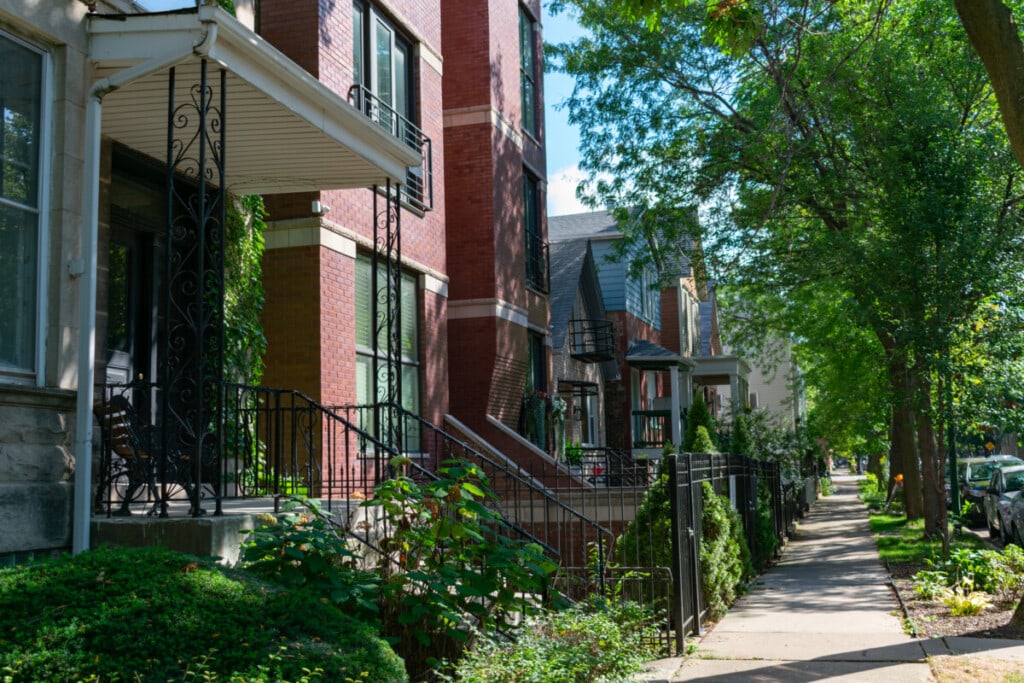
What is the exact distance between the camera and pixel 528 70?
2170 cm

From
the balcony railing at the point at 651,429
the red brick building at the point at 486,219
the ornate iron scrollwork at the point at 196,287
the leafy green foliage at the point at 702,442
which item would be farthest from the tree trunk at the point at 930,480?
the ornate iron scrollwork at the point at 196,287

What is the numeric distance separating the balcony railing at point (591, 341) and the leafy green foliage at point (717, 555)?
A: 13.6 metres

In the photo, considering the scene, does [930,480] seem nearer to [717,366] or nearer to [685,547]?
[685,547]

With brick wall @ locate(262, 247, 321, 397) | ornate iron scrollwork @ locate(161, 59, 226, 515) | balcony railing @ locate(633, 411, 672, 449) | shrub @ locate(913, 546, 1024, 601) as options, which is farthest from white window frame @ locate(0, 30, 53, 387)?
balcony railing @ locate(633, 411, 672, 449)

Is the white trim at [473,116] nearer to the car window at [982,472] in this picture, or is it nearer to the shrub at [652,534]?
the shrub at [652,534]

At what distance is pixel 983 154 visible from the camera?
52.0 feet

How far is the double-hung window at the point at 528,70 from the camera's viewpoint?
836 inches

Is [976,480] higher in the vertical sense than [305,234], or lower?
lower

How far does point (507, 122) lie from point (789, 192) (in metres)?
6.19

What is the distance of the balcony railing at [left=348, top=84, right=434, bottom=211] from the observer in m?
13.9

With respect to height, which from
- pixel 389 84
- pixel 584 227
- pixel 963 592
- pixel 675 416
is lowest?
pixel 963 592

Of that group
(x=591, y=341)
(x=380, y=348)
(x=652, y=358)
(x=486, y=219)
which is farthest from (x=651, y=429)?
(x=380, y=348)

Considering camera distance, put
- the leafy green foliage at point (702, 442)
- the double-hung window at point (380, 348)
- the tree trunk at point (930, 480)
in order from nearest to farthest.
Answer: the double-hung window at point (380, 348)
the leafy green foliage at point (702, 442)
the tree trunk at point (930, 480)

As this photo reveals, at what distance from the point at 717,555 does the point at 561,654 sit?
18.0 feet
